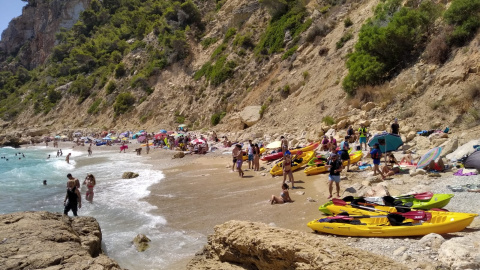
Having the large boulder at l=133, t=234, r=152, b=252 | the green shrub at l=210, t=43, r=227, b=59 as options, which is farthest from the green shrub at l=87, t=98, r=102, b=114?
the large boulder at l=133, t=234, r=152, b=252

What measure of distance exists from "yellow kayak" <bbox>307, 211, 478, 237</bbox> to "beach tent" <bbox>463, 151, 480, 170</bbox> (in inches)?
141

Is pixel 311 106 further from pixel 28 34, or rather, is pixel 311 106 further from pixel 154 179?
pixel 28 34

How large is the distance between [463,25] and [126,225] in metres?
16.2

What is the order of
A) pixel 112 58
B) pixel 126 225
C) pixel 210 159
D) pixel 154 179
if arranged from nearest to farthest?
pixel 126 225 → pixel 154 179 → pixel 210 159 → pixel 112 58

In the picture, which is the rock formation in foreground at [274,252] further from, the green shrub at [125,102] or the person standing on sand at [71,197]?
the green shrub at [125,102]

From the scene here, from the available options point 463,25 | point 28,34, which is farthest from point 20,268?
point 28,34

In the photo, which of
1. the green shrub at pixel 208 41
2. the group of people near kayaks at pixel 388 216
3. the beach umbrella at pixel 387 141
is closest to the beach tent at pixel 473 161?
the group of people near kayaks at pixel 388 216

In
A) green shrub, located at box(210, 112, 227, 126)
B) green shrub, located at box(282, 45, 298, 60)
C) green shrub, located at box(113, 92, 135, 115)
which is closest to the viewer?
green shrub, located at box(282, 45, 298, 60)

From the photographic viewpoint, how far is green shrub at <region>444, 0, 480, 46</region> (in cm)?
1487

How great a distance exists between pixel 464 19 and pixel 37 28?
316ft

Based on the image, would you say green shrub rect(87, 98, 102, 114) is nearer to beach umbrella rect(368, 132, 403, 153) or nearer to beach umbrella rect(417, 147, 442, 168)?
beach umbrella rect(368, 132, 403, 153)

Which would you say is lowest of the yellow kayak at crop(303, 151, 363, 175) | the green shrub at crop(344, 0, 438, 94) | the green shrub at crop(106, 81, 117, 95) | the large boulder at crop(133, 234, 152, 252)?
the large boulder at crop(133, 234, 152, 252)

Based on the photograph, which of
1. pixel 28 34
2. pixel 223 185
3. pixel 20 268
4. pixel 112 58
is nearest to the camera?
pixel 20 268

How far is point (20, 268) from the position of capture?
4.68 m
